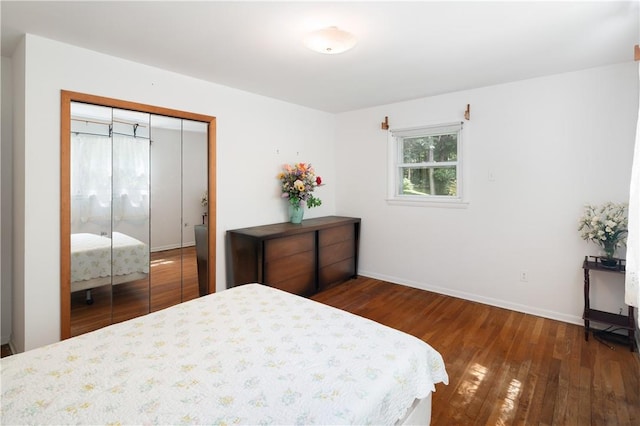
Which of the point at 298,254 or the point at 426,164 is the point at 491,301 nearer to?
the point at 426,164

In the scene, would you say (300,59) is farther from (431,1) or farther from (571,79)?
(571,79)

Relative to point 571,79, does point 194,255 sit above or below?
below

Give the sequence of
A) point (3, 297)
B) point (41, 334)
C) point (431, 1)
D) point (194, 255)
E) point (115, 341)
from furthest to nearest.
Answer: point (194, 255) < point (3, 297) < point (41, 334) < point (431, 1) < point (115, 341)

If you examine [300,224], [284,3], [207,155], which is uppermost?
[284,3]

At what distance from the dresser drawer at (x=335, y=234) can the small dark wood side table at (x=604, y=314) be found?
8.27 feet

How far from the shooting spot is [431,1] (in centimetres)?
181

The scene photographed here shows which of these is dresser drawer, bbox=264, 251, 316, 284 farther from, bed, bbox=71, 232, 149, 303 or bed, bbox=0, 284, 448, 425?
bed, bbox=0, 284, 448, 425

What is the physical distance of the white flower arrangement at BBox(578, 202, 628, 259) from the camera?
2639 millimetres

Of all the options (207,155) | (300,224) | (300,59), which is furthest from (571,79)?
(207,155)

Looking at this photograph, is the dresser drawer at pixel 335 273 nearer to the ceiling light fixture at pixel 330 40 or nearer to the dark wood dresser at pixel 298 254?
the dark wood dresser at pixel 298 254

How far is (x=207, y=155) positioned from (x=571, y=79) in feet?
11.8

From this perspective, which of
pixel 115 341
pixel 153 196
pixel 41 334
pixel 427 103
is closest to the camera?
pixel 115 341

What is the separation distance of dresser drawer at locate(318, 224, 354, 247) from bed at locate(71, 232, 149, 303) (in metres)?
1.91

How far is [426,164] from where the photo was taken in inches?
159
